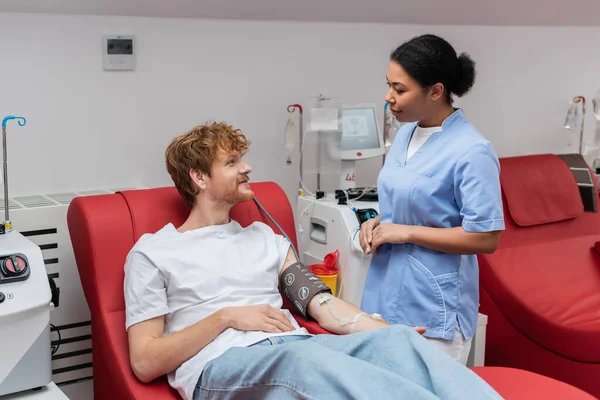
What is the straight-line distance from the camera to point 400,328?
5.45 feet

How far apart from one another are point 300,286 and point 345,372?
0.52 m

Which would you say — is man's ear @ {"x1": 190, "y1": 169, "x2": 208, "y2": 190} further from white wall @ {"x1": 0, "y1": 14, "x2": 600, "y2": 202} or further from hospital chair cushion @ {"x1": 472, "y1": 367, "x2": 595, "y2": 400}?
hospital chair cushion @ {"x1": 472, "y1": 367, "x2": 595, "y2": 400}

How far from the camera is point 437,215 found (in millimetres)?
1913

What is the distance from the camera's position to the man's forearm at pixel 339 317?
1.90 meters

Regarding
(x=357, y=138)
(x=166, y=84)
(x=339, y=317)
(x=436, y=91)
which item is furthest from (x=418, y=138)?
(x=166, y=84)

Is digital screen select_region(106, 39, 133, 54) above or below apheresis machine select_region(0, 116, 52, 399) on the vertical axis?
above

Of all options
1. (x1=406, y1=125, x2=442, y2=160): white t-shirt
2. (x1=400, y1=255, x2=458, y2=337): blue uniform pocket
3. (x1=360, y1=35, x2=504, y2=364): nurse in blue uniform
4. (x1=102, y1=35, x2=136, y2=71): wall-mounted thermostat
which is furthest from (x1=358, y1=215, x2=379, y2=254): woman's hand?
(x1=102, y1=35, x2=136, y2=71): wall-mounted thermostat

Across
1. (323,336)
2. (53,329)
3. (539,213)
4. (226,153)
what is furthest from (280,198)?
(539,213)

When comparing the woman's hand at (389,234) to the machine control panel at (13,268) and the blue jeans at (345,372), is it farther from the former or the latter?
the machine control panel at (13,268)

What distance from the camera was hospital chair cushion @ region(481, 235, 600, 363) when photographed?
256cm

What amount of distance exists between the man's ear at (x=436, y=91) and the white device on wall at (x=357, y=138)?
0.75 metres

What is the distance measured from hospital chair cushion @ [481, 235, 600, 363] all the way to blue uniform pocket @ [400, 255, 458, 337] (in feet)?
2.67

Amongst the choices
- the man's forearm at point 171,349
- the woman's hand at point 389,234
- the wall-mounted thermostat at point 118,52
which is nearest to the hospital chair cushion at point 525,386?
the woman's hand at point 389,234

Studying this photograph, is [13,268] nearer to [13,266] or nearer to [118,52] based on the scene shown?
[13,266]
